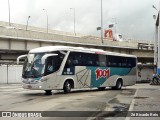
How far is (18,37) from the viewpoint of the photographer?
45.0m

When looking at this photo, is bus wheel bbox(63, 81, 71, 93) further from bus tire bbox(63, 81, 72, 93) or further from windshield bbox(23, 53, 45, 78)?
windshield bbox(23, 53, 45, 78)

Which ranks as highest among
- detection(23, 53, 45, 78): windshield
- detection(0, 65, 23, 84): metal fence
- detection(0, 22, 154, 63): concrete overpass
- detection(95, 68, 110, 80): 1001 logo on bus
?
detection(0, 22, 154, 63): concrete overpass

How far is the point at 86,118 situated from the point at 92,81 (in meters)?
16.3

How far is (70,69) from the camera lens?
25406mm

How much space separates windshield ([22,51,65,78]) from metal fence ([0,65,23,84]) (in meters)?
31.4

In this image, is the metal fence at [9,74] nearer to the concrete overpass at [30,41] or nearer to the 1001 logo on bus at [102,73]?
the concrete overpass at [30,41]

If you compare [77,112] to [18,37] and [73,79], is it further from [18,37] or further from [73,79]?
[18,37]

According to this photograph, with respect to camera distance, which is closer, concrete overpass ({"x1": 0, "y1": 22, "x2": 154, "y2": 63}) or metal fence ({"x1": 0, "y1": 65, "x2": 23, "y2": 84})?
concrete overpass ({"x1": 0, "y1": 22, "x2": 154, "y2": 63})

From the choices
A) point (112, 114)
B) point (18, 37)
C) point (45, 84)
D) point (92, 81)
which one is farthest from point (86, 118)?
point (18, 37)

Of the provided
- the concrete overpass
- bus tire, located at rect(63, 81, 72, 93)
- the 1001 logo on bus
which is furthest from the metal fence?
bus tire, located at rect(63, 81, 72, 93)

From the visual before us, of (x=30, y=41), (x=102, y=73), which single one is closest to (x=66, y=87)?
(x=102, y=73)

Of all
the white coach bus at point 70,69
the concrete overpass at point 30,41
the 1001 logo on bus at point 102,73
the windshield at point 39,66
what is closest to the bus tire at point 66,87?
the white coach bus at point 70,69

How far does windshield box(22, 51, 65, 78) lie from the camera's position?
23.3 m

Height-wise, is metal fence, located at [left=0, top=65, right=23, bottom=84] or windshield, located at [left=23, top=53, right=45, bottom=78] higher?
windshield, located at [left=23, top=53, right=45, bottom=78]
